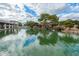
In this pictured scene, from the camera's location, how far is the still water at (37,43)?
1260 millimetres

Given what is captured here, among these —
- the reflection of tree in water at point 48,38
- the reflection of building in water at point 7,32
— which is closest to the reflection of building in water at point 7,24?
the reflection of building in water at point 7,32

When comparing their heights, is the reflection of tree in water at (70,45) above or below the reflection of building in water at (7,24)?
below

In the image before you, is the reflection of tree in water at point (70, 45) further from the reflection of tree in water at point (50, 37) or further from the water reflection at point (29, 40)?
the water reflection at point (29, 40)

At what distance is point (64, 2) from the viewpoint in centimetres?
128

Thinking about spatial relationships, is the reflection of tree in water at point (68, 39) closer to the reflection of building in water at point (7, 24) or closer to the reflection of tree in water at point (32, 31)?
the reflection of tree in water at point (32, 31)

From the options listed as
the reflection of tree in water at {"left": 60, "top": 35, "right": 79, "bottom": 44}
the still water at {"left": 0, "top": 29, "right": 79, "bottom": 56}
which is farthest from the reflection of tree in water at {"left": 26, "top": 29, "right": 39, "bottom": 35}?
the reflection of tree in water at {"left": 60, "top": 35, "right": 79, "bottom": 44}

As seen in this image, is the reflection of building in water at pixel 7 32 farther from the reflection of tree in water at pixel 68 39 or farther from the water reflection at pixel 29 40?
the reflection of tree in water at pixel 68 39

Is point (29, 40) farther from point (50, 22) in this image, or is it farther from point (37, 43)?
point (50, 22)

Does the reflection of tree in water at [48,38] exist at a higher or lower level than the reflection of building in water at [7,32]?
lower

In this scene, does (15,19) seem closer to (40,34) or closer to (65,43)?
(40,34)

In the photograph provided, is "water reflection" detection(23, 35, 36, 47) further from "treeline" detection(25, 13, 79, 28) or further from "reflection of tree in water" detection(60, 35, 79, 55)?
"reflection of tree in water" detection(60, 35, 79, 55)

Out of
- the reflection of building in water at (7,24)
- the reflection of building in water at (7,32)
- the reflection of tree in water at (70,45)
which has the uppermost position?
the reflection of building in water at (7,24)

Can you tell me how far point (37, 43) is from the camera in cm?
127

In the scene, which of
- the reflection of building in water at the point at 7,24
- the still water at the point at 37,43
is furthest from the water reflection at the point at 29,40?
the reflection of building in water at the point at 7,24
